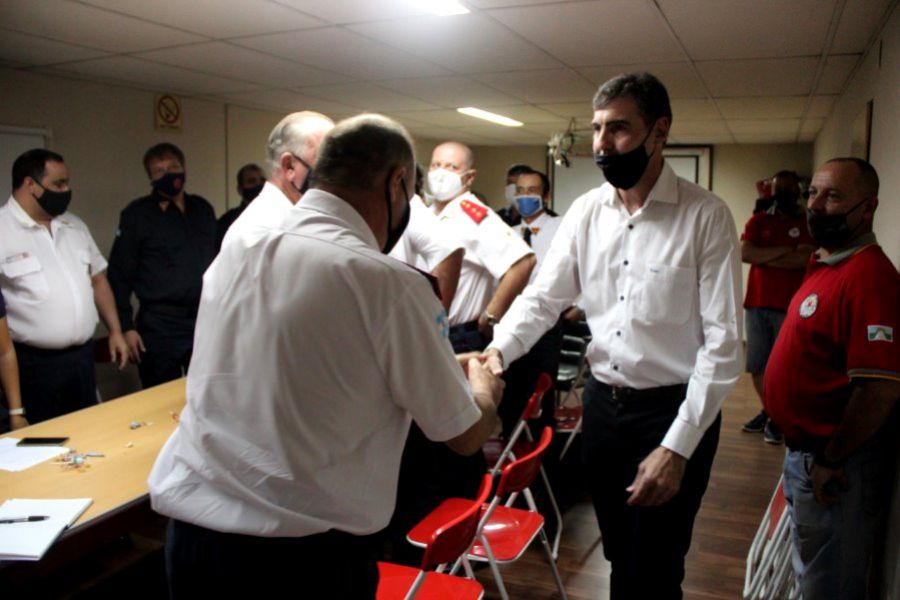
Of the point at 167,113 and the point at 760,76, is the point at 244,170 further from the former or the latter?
the point at 760,76

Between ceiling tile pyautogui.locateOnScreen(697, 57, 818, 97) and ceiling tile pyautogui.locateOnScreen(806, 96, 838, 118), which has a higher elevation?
ceiling tile pyautogui.locateOnScreen(806, 96, 838, 118)

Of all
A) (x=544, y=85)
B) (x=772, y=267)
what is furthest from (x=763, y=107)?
(x=544, y=85)

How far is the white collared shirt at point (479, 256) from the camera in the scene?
10.9 feet

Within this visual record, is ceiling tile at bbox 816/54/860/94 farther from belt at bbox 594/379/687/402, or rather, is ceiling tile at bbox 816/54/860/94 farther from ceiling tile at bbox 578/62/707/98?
belt at bbox 594/379/687/402

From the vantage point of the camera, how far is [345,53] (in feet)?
13.6

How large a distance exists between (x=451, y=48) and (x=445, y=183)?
960 millimetres

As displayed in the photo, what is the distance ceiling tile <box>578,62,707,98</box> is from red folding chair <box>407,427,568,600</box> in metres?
2.83

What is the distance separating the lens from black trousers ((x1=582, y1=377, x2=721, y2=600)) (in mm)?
1855

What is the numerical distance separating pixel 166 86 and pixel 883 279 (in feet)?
16.3

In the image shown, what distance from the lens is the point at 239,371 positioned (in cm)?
124

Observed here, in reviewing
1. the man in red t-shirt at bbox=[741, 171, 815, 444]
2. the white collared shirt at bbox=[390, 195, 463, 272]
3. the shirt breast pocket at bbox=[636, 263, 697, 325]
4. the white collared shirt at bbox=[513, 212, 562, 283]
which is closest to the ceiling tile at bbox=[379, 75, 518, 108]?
the white collared shirt at bbox=[513, 212, 562, 283]

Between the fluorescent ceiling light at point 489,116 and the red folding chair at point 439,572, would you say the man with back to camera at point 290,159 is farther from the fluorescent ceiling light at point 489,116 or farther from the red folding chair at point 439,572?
the fluorescent ceiling light at point 489,116

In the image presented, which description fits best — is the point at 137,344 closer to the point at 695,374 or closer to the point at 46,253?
the point at 46,253

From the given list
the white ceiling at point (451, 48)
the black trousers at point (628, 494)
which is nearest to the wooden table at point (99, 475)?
the black trousers at point (628, 494)
